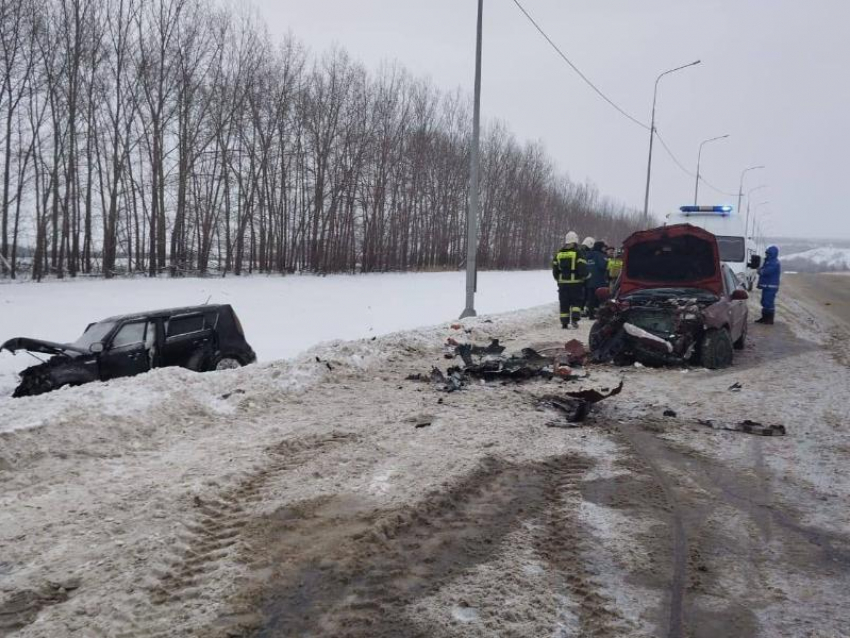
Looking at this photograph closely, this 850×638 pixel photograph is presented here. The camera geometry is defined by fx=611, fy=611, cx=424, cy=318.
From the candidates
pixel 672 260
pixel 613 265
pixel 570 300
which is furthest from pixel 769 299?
pixel 672 260

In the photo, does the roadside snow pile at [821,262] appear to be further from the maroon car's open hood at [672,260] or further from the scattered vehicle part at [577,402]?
the scattered vehicle part at [577,402]

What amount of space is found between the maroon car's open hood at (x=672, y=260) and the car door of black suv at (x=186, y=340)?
673cm

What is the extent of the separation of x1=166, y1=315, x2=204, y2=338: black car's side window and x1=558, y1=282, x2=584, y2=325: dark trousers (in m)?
7.52

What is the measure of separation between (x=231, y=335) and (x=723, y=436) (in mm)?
6922

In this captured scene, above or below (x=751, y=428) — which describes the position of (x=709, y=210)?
above

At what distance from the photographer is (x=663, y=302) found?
30.2ft

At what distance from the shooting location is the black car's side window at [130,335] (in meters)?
8.24

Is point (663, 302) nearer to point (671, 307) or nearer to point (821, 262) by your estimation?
point (671, 307)

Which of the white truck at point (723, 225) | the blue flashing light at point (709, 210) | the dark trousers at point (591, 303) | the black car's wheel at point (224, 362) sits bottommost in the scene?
the black car's wheel at point (224, 362)

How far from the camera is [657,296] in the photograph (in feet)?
31.2

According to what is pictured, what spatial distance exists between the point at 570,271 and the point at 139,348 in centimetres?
828

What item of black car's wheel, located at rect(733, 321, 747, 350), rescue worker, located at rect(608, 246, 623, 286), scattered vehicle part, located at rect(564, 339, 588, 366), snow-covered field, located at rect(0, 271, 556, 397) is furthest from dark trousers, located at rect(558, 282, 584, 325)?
snow-covered field, located at rect(0, 271, 556, 397)

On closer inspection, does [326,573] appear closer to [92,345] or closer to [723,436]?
[723,436]

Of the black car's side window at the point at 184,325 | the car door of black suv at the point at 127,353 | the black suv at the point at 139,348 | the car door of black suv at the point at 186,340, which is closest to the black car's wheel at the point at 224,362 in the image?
the black suv at the point at 139,348
